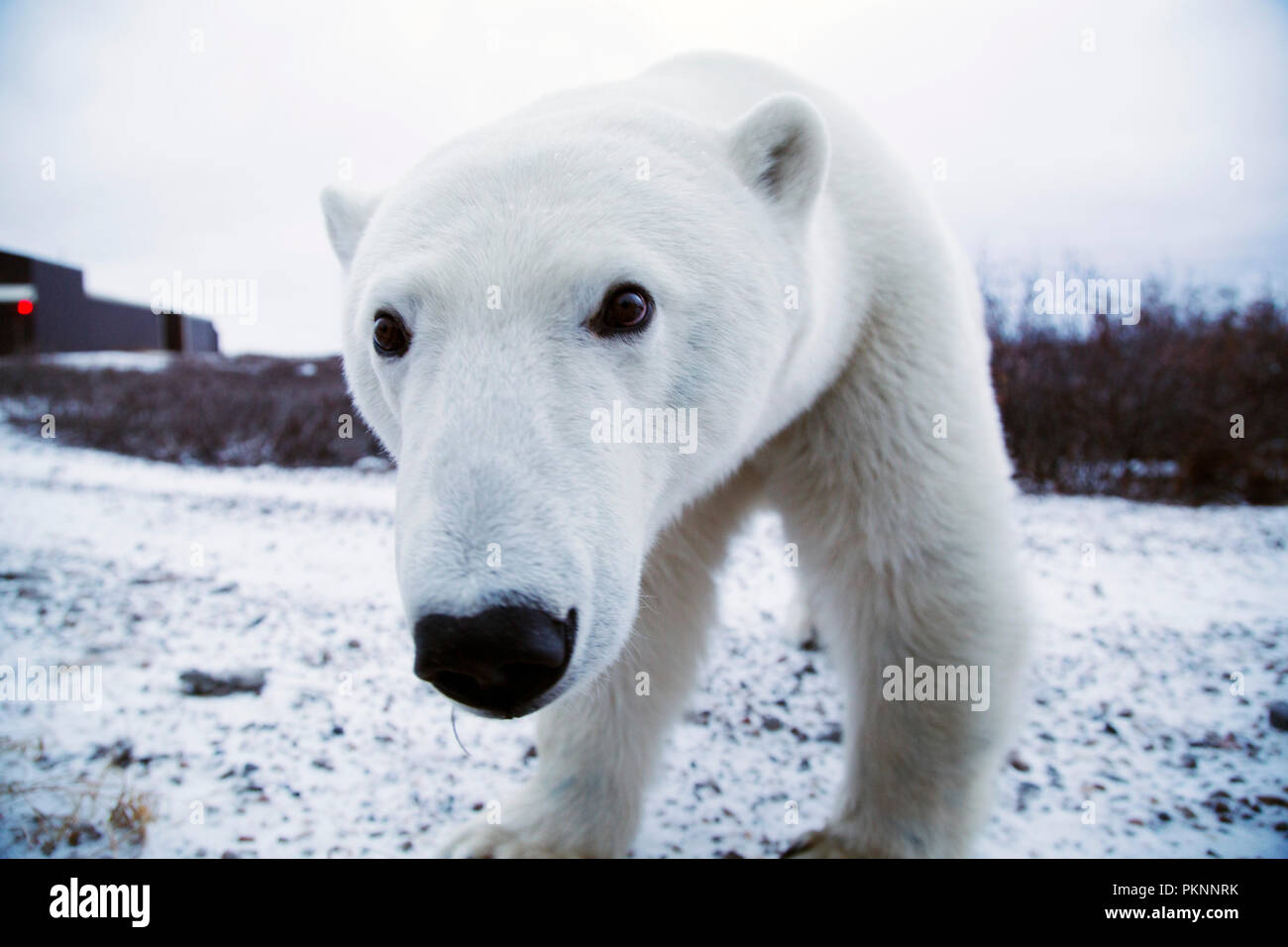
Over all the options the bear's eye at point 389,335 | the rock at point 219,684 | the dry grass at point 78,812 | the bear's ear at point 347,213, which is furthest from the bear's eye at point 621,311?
the rock at point 219,684

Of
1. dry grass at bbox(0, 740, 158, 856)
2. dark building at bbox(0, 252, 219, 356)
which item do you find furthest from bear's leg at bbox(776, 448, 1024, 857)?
dark building at bbox(0, 252, 219, 356)

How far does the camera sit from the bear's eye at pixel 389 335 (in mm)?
1335

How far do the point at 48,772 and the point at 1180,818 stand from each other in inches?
131

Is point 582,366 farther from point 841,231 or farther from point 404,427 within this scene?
point 841,231

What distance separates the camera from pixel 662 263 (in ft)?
4.41

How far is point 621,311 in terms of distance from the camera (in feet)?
4.27

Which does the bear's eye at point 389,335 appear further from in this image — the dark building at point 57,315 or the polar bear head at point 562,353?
the dark building at point 57,315

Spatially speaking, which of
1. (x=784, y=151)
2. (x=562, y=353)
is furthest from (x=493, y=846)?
(x=784, y=151)

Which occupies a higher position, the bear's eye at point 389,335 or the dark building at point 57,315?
the dark building at point 57,315

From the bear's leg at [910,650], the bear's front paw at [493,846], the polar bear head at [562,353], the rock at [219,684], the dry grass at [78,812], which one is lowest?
the bear's front paw at [493,846]

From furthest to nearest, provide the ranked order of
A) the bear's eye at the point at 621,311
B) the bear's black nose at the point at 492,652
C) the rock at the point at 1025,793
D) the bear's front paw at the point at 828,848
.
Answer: the rock at the point at 1025,793, the bear's front paw at the point at 828,848, the bear's eye at the point at 621,311, the bear's black nose at the point at 492,652

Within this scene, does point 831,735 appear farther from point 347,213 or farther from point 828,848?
point 347,213

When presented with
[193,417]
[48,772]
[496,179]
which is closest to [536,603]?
[496,179]

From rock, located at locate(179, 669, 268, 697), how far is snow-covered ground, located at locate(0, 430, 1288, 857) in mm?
46
